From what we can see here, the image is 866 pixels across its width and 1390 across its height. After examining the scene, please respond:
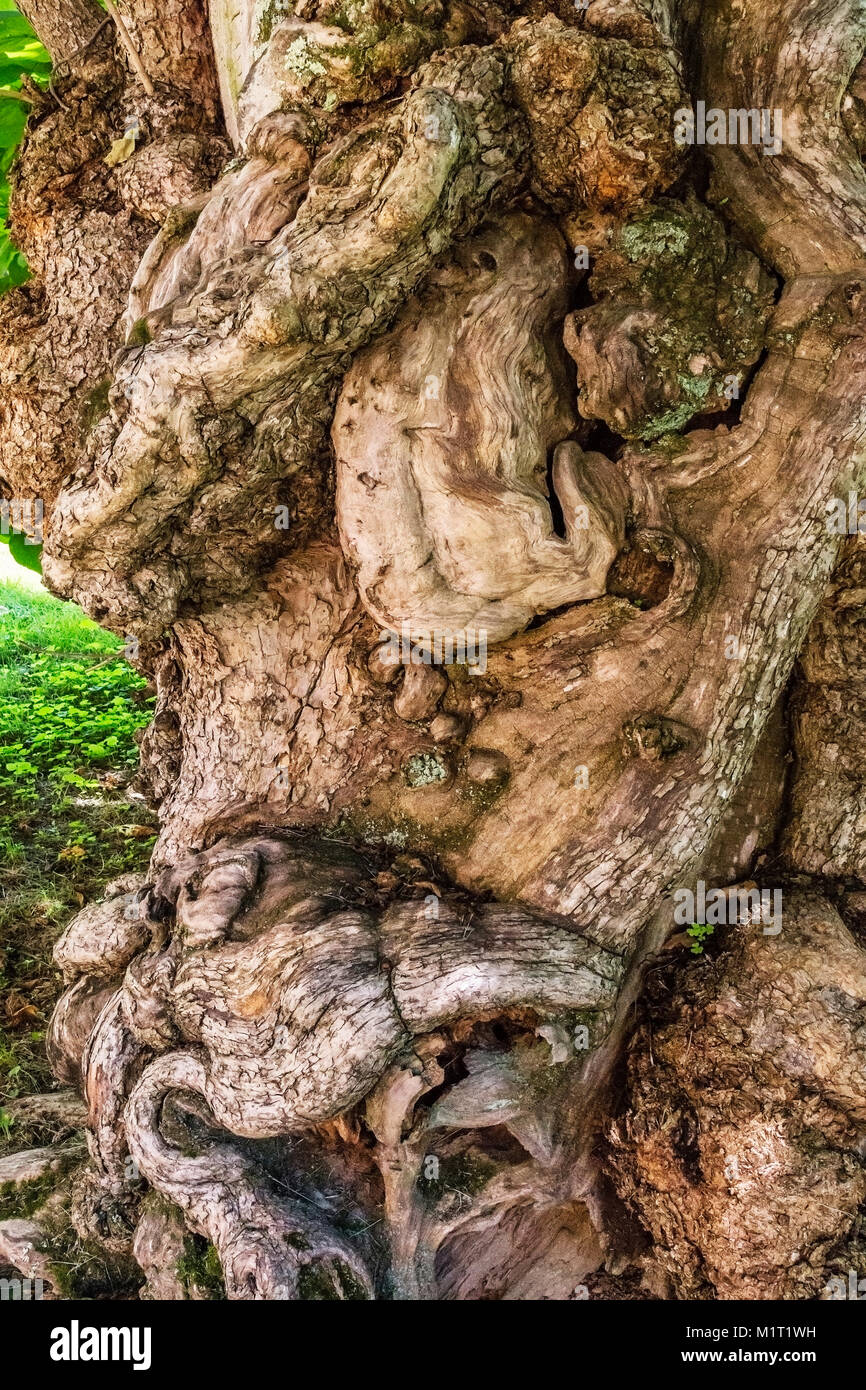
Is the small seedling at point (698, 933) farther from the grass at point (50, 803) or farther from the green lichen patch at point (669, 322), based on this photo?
the grass at point (50, 803)

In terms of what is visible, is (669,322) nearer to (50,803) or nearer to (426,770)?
(426,770)

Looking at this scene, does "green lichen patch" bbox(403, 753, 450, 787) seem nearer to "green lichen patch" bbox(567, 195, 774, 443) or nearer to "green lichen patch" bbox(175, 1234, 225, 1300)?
"green lichen patch" bbox(567, 195, 774, 443)

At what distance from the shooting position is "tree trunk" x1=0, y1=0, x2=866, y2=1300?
3.23m

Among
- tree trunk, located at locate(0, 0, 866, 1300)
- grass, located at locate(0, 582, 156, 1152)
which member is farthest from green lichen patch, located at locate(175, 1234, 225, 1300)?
grass, located at locate(0, 582, 156, 1152)

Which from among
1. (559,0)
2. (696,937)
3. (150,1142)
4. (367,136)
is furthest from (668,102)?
(150,1142)

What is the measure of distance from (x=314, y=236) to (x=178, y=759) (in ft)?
7.59

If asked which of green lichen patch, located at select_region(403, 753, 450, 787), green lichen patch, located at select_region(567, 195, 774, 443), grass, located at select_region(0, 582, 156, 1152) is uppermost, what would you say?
green lichen patch, located at select_region(567, 195, 774, 443)

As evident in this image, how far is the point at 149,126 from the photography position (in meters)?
4.25

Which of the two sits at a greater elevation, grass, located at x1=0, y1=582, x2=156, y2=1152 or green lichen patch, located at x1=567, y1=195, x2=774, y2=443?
green lichen patch, located at x1=567, y1=195, x2=774, y2=443

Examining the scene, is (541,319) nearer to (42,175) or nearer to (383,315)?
(383,315)

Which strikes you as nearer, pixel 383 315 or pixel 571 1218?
pixel 383 315

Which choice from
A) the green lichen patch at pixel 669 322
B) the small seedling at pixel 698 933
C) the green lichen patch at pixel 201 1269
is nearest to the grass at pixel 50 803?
the green lichen patch at pixel 201 1269

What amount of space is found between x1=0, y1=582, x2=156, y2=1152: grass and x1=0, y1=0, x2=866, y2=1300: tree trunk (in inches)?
51.4

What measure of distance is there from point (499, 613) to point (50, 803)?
14.4 ft
